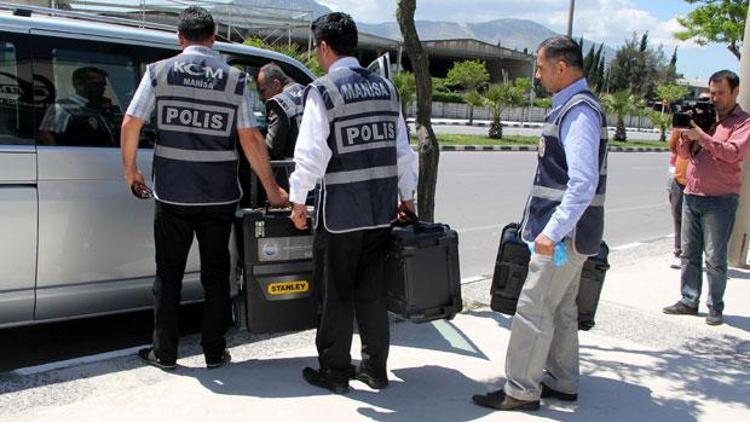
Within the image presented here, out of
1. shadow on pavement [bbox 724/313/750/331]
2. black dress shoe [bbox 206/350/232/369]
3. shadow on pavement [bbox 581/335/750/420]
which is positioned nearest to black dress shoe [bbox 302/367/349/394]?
black dress shoe [bbox 206/350/232/369]

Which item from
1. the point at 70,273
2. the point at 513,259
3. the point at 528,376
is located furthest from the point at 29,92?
the point at 528,376

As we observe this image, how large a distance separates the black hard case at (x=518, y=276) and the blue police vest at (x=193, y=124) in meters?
1.54

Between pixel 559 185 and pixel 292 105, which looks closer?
pixel 559 185

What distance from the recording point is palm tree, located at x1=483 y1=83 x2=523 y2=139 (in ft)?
97.6

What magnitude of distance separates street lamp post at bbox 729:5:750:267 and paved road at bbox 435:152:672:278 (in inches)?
77.9

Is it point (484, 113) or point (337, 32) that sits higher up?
point (484, 113)

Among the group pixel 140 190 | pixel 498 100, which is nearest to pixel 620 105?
pixel 498 100

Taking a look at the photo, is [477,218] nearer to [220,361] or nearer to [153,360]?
[220,361]

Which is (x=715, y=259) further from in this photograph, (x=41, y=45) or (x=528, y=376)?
(x=41, y=45)

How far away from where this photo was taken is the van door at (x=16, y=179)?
3867mm

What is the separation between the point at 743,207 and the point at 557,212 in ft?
16.2

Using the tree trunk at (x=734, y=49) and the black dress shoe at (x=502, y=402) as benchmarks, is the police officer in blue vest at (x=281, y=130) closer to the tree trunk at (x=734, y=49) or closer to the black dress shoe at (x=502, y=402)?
the black dress shoe at (x=502, y=402)

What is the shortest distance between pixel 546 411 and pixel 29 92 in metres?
3.23

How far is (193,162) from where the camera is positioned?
3.83 meters
